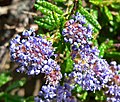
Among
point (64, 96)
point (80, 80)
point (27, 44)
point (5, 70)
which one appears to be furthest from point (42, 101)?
point (5, 70)

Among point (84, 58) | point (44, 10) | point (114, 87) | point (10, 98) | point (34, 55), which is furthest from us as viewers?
point (10, 98)

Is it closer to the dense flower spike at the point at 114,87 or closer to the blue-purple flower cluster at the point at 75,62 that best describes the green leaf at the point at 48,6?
the blue-purple flower cluster at the point at 75,62

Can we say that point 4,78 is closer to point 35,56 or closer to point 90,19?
point 90,19

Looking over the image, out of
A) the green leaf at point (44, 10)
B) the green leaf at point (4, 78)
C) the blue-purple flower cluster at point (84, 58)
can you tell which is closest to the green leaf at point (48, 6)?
the green leaf at point (44, 10)

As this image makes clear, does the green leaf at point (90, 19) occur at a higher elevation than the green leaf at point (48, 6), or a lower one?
lower

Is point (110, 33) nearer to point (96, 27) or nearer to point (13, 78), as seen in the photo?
point (96, 27)

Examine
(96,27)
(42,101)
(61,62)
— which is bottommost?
(42,101)

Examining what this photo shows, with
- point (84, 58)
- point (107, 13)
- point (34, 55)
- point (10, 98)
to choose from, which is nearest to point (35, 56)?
point (34, 55)

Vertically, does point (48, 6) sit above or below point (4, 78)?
above
